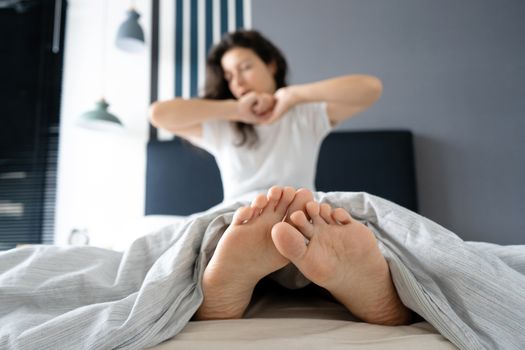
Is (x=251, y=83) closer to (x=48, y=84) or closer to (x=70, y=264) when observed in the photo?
(x=70, y=264)

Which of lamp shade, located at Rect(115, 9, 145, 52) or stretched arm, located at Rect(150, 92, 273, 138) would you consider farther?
lamp shade, located at Rect(115, 9, 145, 52)

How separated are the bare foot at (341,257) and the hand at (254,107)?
81 centimetres

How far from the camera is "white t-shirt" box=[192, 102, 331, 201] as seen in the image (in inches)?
54.1

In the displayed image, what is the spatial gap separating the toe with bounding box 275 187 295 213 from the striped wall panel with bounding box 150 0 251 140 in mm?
1851

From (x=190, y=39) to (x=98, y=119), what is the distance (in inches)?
29.6

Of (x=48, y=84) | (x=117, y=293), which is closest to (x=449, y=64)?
(x=117, y=293)

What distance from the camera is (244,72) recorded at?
1541 millimetres

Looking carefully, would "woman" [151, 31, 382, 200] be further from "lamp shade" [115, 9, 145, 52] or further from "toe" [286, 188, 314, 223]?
"lamp shade" [115, 9, 145, 52]

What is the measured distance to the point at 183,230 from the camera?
0.70m

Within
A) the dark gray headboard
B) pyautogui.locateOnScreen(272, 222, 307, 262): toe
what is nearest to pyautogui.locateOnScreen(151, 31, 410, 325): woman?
pyautogui.locateOnScreen(272, 222, 307, 262): toe

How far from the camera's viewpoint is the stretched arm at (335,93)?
55.9 inches

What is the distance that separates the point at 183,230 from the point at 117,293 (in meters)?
0.15

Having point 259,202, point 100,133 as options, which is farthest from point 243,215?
point 100,133

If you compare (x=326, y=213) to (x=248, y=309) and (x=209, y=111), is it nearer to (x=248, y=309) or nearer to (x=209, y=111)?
(x=248, y=309)
